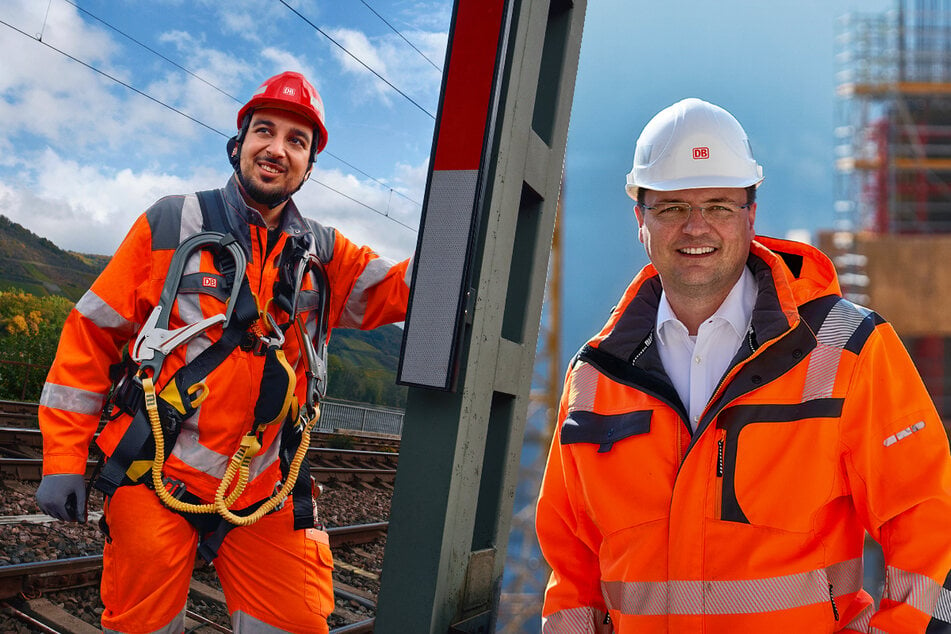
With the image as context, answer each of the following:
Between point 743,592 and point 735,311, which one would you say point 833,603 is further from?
point 735,311

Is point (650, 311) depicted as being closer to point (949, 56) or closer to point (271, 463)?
point (271, 463)

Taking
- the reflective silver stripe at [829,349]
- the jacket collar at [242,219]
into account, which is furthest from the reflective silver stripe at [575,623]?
the jacket collar at [242,219]

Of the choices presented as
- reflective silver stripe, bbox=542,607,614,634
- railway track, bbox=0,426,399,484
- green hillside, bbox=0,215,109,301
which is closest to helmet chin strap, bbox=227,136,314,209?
reflective silver stripe, bbox=542,607,614,634

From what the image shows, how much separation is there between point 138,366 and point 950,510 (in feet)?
6.83

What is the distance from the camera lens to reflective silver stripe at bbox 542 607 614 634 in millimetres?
1813

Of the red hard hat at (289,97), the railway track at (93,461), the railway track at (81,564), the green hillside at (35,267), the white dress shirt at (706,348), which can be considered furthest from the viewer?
the green hillside at (35,267)

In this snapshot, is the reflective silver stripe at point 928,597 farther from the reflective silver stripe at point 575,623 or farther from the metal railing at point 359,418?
the metal railing at point 359,418

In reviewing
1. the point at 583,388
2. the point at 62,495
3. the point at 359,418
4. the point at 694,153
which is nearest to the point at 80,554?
the point at 62,495

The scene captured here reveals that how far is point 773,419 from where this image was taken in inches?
60.7

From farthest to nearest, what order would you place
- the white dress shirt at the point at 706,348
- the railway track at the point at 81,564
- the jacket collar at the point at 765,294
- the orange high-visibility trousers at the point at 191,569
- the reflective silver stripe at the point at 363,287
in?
the railway track at the point at 81,564, the reflective silver stripe at the point at 363,287, the orange high-visibility trousers at the point at 191,569, the white dress shirt at the point at 706,348, the jacket collar at the point at 765,294

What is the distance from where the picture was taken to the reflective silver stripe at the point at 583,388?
184 cm

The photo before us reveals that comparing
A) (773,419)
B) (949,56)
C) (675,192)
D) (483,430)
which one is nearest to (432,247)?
(483,430)

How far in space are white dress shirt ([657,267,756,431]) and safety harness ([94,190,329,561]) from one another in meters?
1.15

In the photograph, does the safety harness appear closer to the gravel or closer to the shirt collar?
the shirt collar
